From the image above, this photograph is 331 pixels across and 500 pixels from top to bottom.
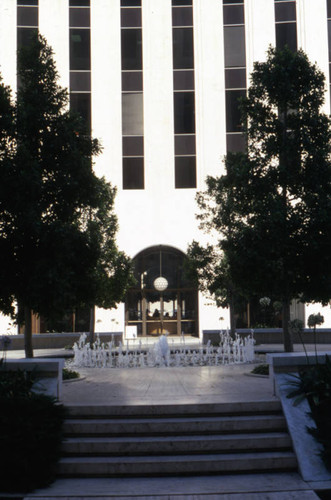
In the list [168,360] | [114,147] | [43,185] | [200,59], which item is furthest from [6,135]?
[200,59]

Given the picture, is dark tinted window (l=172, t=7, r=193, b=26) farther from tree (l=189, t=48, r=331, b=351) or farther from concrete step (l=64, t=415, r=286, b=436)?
concrete step (l=64, t=415, r=286, b=436)

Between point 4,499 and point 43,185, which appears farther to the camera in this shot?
point 43,185

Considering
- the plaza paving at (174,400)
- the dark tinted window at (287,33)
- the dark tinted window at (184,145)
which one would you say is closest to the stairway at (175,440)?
the plaza paving at (174,400)

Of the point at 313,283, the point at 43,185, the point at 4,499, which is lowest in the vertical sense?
the point at 4,499

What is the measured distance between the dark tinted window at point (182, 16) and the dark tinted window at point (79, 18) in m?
4.70

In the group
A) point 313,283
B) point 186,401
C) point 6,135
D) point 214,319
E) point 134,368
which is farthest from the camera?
point 214,319

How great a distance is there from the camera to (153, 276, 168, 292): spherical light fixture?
30.3 metres

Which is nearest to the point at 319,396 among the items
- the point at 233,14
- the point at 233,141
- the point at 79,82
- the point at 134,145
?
the point at 233,141

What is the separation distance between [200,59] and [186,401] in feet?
82.6

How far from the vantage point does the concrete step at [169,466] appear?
7516 millimetres

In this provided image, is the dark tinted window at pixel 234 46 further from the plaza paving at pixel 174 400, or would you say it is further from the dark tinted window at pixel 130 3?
the plaza paving at pixel 174 400

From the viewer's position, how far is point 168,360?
1828 centimetres

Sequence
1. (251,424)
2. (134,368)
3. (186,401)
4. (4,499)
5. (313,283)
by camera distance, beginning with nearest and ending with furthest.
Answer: (4,499), (251,424), (186,401), (313,283), (134,368)

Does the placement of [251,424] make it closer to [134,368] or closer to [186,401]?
[186,401]
